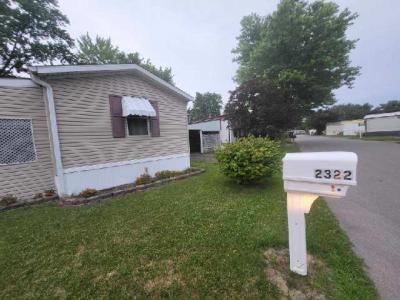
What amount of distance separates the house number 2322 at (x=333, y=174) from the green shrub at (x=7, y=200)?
6984 mm

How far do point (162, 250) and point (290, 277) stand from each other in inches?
68.2

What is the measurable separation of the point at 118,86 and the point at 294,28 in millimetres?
17313

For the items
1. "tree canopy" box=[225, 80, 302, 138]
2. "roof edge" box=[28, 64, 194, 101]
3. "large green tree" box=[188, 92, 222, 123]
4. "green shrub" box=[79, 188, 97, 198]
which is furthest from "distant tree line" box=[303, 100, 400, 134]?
"green shrub" box=[79, 188, 97, 198]

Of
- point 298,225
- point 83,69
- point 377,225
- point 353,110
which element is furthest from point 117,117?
point 353,110

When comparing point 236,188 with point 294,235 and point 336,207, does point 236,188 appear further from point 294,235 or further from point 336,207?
point 294,235

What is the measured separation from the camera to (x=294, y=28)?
54.9 feet

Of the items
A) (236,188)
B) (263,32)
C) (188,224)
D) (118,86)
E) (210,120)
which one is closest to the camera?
(188,224)

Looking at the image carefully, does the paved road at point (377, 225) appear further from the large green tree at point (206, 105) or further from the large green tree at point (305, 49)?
the large green tree at point (206, 105)

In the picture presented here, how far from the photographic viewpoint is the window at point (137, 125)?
23.1 feet

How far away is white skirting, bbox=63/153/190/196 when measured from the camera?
5.60m

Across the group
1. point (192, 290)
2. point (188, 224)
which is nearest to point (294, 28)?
point (188, 224)

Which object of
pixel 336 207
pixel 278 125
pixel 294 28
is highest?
pixel 294 28

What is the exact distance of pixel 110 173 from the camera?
6402mm

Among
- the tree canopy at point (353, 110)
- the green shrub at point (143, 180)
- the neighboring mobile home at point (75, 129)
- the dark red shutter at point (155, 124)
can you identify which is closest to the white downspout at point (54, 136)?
the neighboring mobile home at point (75, 129)
